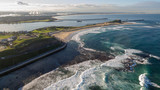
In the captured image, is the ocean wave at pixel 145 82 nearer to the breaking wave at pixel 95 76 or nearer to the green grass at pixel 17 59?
the breaking wave at pixel 95 76

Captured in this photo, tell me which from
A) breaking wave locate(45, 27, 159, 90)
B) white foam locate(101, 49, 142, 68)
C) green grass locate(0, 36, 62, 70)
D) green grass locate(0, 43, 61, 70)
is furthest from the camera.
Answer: white foam locate(101, 49, 142, 68)

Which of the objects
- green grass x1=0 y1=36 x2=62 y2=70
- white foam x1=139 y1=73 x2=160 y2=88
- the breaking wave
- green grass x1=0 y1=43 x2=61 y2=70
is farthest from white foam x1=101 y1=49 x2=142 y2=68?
green grass x1=0 y1=43 x2=61 y2=70

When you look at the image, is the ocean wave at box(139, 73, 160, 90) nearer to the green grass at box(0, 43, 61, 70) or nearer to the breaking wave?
the breaking wave

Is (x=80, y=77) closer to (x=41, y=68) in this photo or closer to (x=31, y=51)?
(x=41, y=68)

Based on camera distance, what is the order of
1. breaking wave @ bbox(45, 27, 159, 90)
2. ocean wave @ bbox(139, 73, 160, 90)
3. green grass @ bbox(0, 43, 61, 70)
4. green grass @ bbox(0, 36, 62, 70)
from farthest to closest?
1. green grass @ bbox(0, 36, 62, 70)
2. green grass @ bbox(0, 43, 61, 70)
3. breaking wave @ bbox(45, 27, 159, 90)
4. ocean wave @ bbox(139, 73, 160, 90)

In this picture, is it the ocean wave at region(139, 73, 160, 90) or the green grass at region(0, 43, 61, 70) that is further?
the green grass at region(0, 43, 61, 70)

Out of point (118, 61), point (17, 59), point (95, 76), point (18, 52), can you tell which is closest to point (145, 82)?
point (118, 61)

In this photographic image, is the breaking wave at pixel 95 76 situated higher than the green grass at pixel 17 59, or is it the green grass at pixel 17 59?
the green grass at pixel 17 59

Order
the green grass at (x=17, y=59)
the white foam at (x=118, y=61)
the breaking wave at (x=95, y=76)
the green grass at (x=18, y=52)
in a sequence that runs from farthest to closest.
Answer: the white foam at (x=118, y=61), the green grass at (x=18, y=52), the green grass at (x=17, y=59), the breaking wave at (x=95, y=76)

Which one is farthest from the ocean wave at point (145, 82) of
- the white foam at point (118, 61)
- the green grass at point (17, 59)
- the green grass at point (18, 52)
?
the green grass at point (17, 59)

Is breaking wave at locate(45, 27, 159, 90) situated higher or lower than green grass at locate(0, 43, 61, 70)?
lower

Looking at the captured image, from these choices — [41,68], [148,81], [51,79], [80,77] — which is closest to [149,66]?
[148,81]
